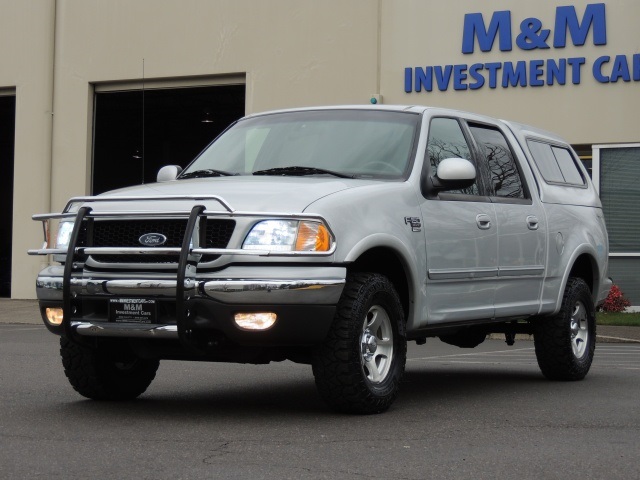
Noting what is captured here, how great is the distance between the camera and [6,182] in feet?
140

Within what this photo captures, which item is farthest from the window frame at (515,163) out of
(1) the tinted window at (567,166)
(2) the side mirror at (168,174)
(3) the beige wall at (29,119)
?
(3) the beige wall at (29,119)

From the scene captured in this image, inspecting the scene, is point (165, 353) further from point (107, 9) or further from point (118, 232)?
point (107, 9)

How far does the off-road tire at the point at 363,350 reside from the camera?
714 cm

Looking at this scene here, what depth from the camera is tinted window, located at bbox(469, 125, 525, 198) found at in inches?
366

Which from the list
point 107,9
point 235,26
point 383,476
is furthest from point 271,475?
point 107,9

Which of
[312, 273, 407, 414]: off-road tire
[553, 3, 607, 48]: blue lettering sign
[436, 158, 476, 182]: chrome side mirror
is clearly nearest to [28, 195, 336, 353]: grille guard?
Result: [312, 273, 407, 414]: off-road tire

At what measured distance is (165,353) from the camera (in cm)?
Answer: 742

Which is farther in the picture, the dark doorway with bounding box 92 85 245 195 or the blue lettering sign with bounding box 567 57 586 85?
the dark doorway with bounding box 92 85 245 195

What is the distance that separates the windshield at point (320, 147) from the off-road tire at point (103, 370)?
55.5 inches

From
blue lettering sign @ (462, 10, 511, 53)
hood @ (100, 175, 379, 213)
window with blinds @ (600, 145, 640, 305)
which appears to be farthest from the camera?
blue lettering sign @ (462, 10, 511, 53)

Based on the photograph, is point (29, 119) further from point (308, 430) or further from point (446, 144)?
point (308, 430)

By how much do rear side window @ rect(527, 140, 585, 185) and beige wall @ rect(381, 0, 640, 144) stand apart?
9528 millimetres

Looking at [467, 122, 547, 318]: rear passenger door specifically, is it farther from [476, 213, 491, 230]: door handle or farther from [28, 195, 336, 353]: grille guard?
[28, 195, 336, 353]: grille guard

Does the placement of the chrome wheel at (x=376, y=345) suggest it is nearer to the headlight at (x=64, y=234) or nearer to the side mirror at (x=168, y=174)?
the headlight at (x=64, y=234)
